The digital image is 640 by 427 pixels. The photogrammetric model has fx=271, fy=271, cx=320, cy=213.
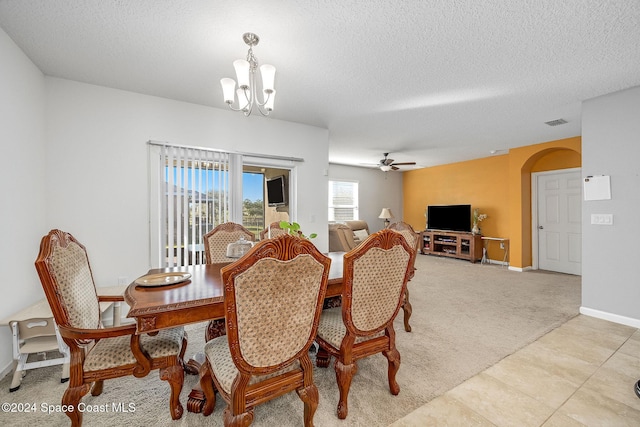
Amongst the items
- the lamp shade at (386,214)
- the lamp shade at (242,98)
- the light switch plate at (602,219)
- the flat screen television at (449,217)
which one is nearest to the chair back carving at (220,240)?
the lamp shade at (242,98)

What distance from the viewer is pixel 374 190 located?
27.1ft

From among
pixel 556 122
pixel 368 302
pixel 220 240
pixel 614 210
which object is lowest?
pixel 368 302

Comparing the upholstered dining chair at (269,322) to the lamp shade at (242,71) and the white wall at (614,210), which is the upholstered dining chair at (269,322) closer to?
the lamp shade at (242,71)

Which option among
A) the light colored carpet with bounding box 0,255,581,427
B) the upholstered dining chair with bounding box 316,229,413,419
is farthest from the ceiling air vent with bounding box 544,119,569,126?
the upholstered dining chair with bounding box 316,229,413,419

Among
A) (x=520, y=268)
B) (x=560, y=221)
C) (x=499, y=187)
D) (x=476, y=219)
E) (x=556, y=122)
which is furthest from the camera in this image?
(x=476, y=219)

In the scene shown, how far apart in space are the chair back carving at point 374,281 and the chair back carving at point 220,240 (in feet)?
4.70

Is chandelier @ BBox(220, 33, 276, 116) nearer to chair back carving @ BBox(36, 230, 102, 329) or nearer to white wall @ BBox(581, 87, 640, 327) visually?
chair back carving @ BBox(36, 230, 102, 329)

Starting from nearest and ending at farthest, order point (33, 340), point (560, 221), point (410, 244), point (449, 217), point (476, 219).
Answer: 1. point (33, 340)
2. point (410, 244)
3. point (560, 221)
4. point (476, 219)
5. point (449, 217)

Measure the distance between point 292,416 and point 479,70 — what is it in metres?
3.19

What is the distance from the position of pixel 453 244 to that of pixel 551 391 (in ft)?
17.9

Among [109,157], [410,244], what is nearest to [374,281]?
[410,244]

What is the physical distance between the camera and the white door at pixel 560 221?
5.14m

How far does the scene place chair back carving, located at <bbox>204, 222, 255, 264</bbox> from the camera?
8.44 feet

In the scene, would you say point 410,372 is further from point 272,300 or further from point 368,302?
point 272,300
